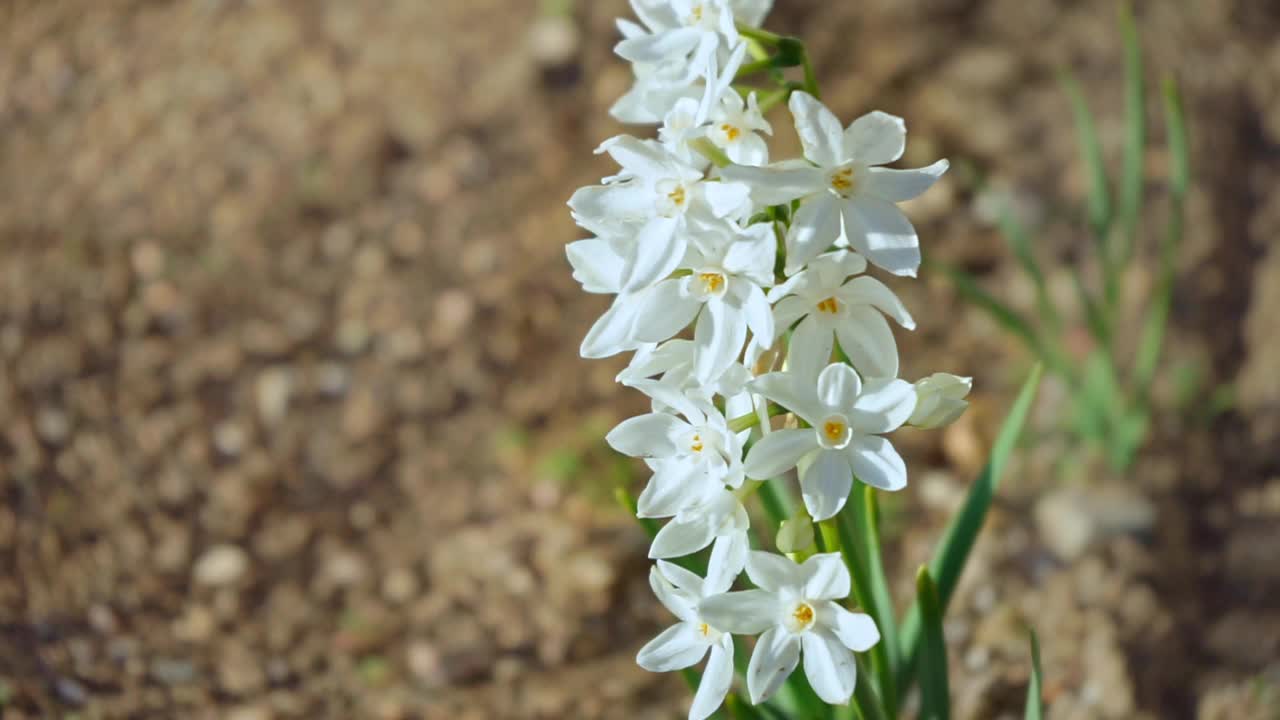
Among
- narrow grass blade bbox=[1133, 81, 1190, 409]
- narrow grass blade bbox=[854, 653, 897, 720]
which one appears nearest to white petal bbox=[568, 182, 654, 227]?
narrow grass blade bbox=[854, 653, 897, 720]

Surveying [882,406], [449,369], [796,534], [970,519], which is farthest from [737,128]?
[449,369]

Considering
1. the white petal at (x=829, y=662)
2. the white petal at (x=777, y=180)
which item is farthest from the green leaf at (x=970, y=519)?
the white petal at (x=777, y=180)

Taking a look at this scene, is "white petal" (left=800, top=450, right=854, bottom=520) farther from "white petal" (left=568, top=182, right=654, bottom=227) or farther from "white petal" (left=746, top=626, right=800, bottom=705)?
"white petal" (left=568, top=182, right=654, bottom=227)

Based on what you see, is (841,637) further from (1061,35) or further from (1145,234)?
(1061,35)

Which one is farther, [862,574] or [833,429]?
[862,574]

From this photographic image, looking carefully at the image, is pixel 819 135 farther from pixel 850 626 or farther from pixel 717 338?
pixel 850 626
